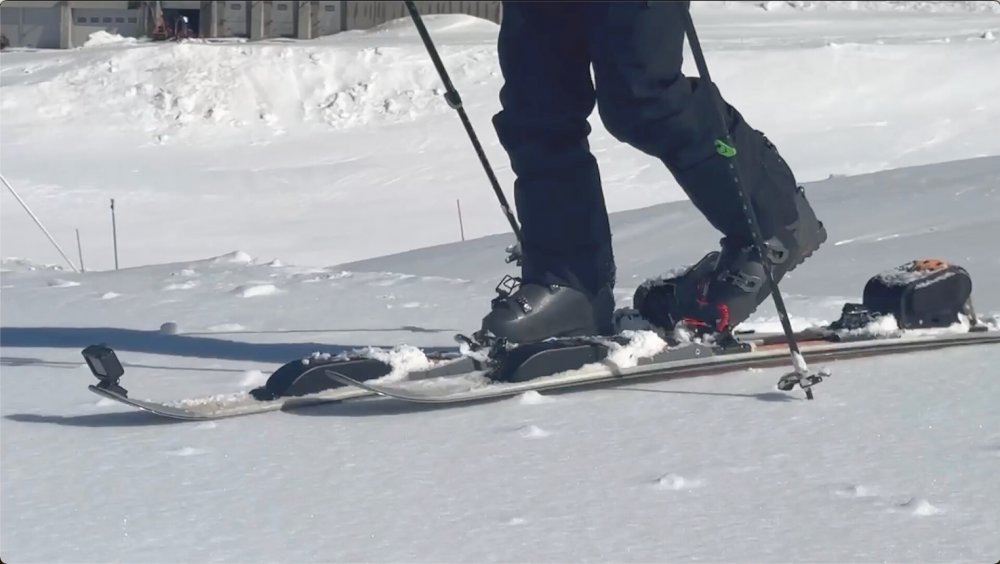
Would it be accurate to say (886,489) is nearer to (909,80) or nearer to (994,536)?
(994,536)

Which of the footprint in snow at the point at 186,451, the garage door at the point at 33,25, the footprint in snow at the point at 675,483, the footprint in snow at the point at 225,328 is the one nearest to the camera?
the footprint in snow at the point at 675,483

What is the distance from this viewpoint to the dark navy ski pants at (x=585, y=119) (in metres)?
2.57

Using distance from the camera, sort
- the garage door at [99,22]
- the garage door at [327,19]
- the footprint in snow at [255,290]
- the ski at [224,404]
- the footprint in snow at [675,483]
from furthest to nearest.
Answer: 1. the garage door at [327,19]
2. the garage door at [99,22]
3. the footprint in snow at [255,290]
4. the ski at [224,404]
5. the footprint in snow at [675,483]

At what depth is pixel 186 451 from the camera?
228 centimetres

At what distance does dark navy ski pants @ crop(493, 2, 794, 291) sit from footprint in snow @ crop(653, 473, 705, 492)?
0.91m

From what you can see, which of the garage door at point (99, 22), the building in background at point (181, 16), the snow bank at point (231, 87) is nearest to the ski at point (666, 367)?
the snow bank at point (231, 87)

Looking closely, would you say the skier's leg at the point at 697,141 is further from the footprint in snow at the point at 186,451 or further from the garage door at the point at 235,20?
the garage door at the point at 235,20

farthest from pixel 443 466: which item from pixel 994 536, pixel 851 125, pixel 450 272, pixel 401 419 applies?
pixel 851 125

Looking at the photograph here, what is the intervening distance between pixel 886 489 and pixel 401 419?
37.1 inches

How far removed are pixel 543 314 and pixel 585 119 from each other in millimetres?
442

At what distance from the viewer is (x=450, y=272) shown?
5.10 meters

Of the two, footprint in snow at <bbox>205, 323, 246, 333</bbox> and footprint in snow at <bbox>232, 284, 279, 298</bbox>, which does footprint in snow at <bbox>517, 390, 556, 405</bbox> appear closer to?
footprint in snow at <bbox>205, 323, 246, 333</bbox>

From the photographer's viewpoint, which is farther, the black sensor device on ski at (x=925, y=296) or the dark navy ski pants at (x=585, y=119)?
the black sensor device on ski at (x=925, y=296)

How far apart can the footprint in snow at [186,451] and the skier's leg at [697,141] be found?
3.38 feet
